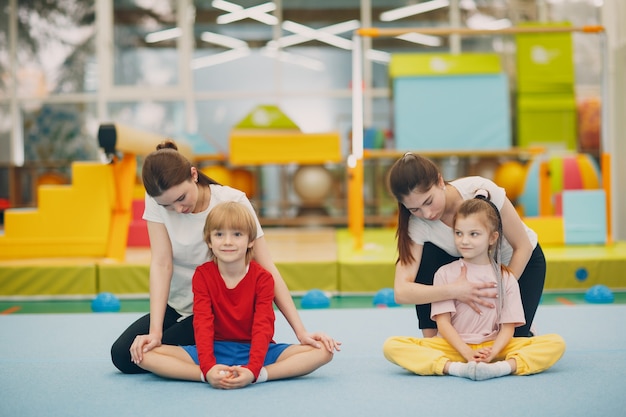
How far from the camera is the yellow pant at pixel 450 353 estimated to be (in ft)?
7.52

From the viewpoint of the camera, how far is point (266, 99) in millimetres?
8875

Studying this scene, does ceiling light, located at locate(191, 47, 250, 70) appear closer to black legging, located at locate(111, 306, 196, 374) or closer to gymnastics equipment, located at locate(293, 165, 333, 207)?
gymnastics equipment, located at locate(293, 165, 333, 207)

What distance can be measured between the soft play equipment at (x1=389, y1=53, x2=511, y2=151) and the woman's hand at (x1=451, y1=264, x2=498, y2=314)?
16.4 feet

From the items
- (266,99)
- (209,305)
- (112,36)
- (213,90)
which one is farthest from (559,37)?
(209,305)

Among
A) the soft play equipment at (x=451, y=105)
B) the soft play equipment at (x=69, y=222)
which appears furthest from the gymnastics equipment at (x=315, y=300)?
the soft play equipment at (x=451, y=105)

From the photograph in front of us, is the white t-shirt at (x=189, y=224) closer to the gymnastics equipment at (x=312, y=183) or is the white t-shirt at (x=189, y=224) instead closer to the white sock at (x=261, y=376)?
the white sock at (x=261, y=376)

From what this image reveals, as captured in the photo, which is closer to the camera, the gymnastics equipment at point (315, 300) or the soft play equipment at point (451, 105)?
the gymnastics equipment at point (315, 300)

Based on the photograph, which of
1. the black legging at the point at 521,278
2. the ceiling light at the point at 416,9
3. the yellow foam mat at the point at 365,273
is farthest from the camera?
the ceiling light at the point at 416,9

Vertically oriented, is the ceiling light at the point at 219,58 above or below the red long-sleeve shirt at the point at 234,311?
above

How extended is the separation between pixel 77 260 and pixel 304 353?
2.88m

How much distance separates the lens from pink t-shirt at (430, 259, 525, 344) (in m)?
2.32

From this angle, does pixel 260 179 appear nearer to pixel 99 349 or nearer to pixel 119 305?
pixel 119 305

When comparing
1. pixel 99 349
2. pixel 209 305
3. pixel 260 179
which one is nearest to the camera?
pixel 209 305

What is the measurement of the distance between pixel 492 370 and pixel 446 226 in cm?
49
